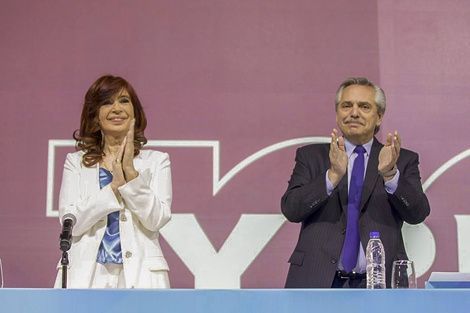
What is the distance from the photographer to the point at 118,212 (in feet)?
9.72

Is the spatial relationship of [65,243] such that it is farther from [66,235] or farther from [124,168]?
[124,168]

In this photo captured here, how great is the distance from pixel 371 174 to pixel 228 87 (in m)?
1.19

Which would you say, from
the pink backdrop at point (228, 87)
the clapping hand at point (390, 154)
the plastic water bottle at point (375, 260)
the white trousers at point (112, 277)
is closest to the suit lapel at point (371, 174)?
the clapping hand at point (390, 154)

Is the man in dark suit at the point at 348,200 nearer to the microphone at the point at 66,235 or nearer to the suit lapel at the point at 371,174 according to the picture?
the suit lapel at the point at 371,174

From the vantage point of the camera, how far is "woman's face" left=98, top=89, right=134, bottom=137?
318 centimetres

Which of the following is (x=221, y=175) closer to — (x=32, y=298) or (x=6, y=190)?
(x=6, y=190)

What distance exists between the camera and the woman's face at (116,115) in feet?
10.4

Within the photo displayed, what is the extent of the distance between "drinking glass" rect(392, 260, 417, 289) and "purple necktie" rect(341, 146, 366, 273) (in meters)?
0.50

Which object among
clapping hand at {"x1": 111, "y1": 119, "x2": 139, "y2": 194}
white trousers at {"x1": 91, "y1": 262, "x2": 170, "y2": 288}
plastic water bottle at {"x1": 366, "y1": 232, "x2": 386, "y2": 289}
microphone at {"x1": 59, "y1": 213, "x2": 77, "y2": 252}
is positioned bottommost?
white trousers at {"x1": 91, "y1": 262, "x2": 170, "y2": 288}

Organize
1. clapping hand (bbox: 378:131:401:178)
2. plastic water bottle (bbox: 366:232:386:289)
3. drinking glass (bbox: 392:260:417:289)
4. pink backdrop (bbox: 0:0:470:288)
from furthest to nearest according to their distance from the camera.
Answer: pink backdrop (bbox: 0:0:470:288) → clapping hand (bbox: 378:131:401:178) → plastic water bottle (bbox: 366:232:386:289) → drinking glass (bbox: 392:260:417:289)

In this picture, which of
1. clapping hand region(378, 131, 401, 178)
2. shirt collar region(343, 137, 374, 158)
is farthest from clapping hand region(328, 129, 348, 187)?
shirt collar region(343, 137, 374, 158)

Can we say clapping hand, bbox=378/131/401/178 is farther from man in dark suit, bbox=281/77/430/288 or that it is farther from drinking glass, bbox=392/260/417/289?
drinking glass, bbox=392/260/417/289

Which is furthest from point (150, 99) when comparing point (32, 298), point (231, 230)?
point (32, 298)

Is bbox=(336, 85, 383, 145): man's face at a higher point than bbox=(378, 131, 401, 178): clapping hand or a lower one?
higher
